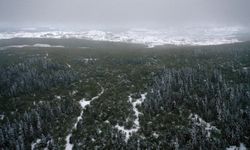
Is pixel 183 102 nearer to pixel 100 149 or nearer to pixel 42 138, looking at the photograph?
pixel 100 149

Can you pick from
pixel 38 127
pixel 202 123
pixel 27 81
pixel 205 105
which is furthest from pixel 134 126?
pixel 27 81

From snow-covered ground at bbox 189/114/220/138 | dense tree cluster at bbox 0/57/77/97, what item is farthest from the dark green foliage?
dense tree cluster at bbox 0/57/77/97

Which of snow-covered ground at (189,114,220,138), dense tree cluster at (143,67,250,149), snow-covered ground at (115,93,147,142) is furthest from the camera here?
snow-covered ground at (115,93,147,142)

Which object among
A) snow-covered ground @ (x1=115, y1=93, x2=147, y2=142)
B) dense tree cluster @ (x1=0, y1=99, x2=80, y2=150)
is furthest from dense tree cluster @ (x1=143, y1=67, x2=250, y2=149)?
dense tree cluster @ (x1=0, y1=99, x2=80, y2=150)

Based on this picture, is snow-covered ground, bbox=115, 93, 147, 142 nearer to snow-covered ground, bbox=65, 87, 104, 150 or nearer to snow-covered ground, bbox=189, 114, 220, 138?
snow-covered ground, bbox=65, 87, 104, 150

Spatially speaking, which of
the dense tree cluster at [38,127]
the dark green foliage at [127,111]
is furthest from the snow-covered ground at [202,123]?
the dense tree cluster at [38,127]

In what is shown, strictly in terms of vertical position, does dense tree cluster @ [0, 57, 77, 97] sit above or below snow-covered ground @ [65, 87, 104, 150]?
above

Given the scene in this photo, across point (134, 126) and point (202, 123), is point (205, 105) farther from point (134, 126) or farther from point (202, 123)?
point (134, 126)

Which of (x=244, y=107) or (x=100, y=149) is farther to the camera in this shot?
(x=244, y=107)

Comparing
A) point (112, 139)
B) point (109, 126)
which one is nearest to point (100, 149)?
point (112, 139)

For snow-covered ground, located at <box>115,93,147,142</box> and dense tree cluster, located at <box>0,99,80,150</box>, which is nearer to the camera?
dense tree cluster, located at <box>0,99,80,150</box>

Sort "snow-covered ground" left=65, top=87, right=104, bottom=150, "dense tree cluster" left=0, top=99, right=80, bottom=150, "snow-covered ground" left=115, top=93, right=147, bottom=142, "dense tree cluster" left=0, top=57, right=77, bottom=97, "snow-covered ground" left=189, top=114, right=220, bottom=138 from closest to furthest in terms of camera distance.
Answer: "snow-covered ground" left=65, top=87, right=104, bottom=150
"dense tree cluster" left=0, top=99, right=80, bottom=150
"snow-covered ground" left=189, top=114, right=220, bottom=138
"snow-covered ground" left=115, top=93, right=147, bottom=142
"dense tree cluster" left=0, top=57, right=77, bottom=97
